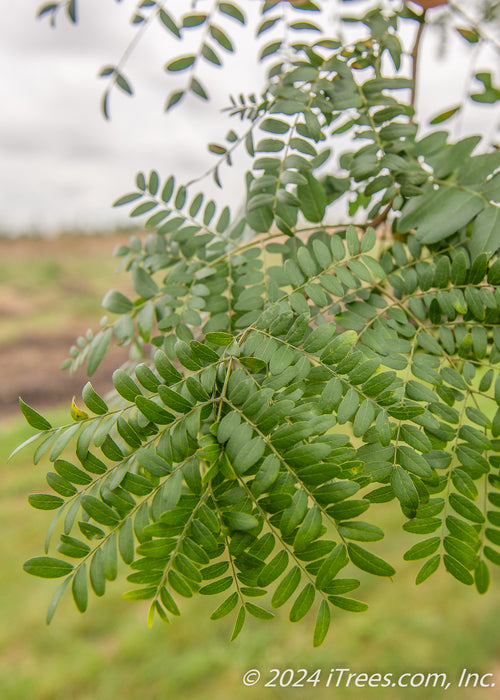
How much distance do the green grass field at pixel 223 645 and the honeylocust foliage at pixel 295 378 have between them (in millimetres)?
1174

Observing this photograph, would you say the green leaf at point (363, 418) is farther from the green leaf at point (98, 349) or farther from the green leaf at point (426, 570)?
the green leaf at point (98, 349)

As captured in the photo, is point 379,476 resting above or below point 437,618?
above

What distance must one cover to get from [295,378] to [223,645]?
1.50 m

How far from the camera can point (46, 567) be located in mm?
395

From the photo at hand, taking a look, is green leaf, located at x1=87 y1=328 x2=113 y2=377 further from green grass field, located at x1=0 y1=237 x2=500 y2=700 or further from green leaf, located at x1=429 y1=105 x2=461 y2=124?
green grass field, located at x1=0 y1=237 x2=500 y2=700

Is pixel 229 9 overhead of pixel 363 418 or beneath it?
overhead

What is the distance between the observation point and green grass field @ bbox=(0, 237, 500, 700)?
151 cm

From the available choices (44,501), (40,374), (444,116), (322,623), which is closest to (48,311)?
(40,374)

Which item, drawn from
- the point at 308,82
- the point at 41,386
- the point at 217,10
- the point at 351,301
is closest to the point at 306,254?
the point at 351,301

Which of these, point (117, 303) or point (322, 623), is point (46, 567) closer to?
point (322, 623)

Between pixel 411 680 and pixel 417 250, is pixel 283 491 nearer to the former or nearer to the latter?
pixel 417 250

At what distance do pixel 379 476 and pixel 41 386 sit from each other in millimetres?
3494

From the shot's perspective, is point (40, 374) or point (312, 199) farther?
point (40, 374)

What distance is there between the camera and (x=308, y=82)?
58 cm
